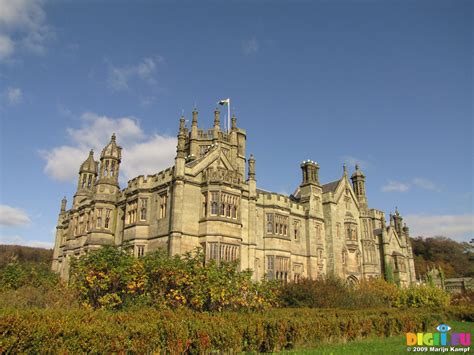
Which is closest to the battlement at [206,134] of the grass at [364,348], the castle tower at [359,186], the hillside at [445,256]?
the castle tower at [359,186]

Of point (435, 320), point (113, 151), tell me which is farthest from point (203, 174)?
point (435, 320)

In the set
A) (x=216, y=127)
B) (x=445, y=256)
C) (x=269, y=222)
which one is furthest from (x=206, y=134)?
(x=445, y=256)

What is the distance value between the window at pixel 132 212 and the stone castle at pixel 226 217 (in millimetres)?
83

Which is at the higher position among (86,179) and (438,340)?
(86,179)

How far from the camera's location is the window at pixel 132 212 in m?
31.0

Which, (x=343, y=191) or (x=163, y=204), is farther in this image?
(x=343, y=191)

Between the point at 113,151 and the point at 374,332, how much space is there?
26215 millimetres

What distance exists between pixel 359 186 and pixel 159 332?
40217mm

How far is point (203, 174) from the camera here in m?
29.9

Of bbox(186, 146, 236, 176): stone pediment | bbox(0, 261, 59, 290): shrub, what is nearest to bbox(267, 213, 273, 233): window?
bbox(186, 146, 236, 176): stone pediment

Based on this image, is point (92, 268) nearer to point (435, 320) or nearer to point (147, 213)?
point (147, 213)

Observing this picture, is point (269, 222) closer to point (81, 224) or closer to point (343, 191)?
point (343, 191)

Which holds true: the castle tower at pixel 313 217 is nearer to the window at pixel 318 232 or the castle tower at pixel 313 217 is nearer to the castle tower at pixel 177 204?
the window at pixel 318 232

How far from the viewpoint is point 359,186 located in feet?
153
